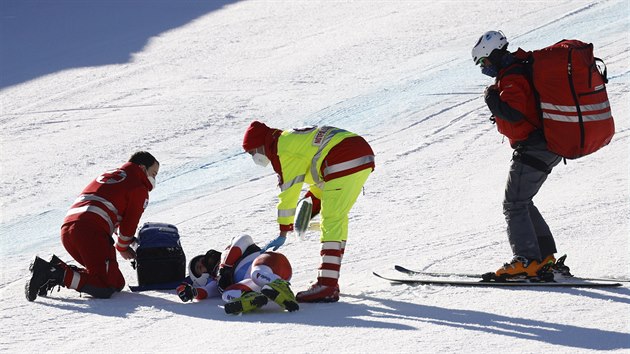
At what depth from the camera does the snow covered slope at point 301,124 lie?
247 inches

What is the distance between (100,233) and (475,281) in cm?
265

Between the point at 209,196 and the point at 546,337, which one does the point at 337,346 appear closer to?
the point at 546,337

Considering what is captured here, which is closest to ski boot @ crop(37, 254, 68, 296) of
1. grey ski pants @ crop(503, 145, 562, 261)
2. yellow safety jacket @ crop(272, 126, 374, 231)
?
yellow safety jacket @ crop(272, 126, 374, 231)

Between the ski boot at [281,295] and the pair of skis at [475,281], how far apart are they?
94 centimetres

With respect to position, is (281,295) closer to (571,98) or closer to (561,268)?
(561,268)

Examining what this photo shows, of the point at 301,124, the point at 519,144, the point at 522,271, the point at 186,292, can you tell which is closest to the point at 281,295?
the point at 186,292

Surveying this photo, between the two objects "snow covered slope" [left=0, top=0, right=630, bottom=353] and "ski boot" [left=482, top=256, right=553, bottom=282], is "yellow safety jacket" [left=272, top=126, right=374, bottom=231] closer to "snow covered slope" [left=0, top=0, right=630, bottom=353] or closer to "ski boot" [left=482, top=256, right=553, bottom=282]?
"snow covered slope" [left=0, top=0, right=630, bottom=353]

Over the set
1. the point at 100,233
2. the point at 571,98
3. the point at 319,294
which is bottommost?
the point at 319,294

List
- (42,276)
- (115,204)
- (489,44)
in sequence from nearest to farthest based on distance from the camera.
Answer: (489,44)
(42,276)
(115,204)

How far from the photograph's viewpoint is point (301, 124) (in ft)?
43.5

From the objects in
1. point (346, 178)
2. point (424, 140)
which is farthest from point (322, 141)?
point (424, 140)

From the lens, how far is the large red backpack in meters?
6.53

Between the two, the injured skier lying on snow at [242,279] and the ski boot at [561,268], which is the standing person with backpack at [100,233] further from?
the ski boot at [561,268]

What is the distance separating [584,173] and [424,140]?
2422 millimetres
